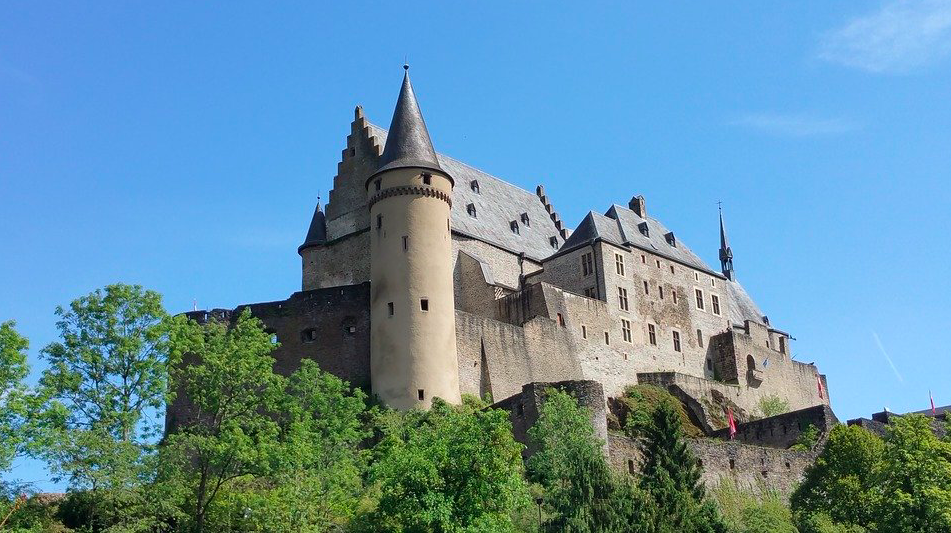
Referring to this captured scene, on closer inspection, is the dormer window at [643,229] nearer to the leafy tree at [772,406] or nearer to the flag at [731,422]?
the leafy tree at [772,406]

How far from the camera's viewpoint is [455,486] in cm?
3581

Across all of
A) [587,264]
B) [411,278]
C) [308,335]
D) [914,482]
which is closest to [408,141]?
[411,278]

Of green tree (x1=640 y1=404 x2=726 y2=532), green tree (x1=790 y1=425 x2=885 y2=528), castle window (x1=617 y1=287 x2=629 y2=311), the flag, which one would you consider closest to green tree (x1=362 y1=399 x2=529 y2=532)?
Result: green tree (x1=640 y1=404 x2=726 y2=532)

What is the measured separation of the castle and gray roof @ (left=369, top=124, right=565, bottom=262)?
14 cm

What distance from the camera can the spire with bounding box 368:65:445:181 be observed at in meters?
55.4

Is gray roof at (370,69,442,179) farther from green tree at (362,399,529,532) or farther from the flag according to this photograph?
green tree at (362,399,529,532)

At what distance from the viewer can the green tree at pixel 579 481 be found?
126 feet

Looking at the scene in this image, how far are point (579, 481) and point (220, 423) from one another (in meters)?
10.8

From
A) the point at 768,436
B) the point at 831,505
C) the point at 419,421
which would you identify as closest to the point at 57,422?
the point at 419,421

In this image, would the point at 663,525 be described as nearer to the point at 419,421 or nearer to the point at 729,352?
the point at 419,421

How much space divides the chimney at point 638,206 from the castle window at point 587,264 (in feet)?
32.1

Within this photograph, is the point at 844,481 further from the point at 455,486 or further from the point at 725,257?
the point at 725,257

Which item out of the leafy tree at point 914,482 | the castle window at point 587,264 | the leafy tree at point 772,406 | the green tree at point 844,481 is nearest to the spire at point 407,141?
the castle window at point 587,264

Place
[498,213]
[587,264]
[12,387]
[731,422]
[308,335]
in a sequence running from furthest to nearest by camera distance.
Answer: [498,213] → [587,264] → [731,422] → [308,335] → [12,387]
